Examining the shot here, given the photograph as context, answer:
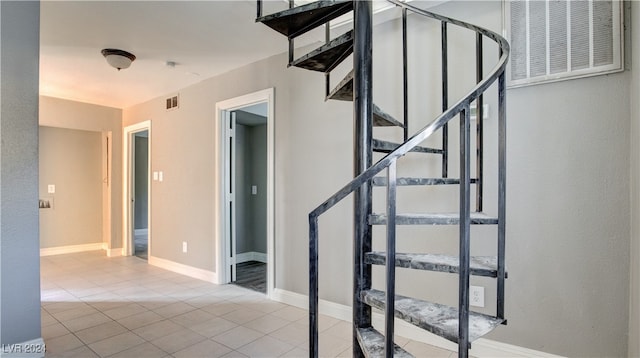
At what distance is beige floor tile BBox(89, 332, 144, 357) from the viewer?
2.26m

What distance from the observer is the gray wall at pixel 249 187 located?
4.97 m

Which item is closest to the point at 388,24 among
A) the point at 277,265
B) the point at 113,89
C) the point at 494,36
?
the point at 494,36

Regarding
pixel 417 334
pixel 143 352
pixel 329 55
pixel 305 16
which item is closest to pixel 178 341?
pixel 143 352

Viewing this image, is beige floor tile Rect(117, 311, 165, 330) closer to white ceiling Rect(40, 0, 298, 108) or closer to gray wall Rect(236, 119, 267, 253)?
gray wall Rect(236, 119, 267, 253)

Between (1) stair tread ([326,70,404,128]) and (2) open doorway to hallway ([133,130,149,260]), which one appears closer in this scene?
(1) stair tread ([326,70,404,128])

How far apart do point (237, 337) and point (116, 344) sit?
84 cm

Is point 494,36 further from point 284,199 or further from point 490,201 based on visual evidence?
point 284,199

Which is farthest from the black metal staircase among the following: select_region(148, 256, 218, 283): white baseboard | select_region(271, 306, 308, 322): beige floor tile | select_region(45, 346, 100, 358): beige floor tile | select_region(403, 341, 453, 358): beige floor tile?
select_region(148, 256, 218, 283): white baseboard

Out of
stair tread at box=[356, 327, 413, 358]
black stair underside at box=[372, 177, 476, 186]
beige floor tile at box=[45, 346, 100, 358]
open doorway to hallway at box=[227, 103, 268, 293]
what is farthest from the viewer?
open doorway to hallway at box=[227, 103, 268, 293]

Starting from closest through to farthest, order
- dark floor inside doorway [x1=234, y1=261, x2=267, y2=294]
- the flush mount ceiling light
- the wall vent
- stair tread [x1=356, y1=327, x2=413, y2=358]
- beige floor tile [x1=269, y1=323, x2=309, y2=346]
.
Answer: stair tread [x1=356, y1=327, x2=413, y2=358] → the wall vent → beige floor tile [x1=269, y1=323, x2=309, y2=346] → the flush mount ceiling light → dark floor inside doorway [x1=234, y1=261, x2=267, y2=294]

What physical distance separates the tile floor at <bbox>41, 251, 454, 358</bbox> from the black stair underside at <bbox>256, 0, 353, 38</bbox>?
211 centimetres

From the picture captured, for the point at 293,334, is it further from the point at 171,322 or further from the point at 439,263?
the point at 439,263

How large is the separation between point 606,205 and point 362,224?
4.49 ft

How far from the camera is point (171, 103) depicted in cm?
450
